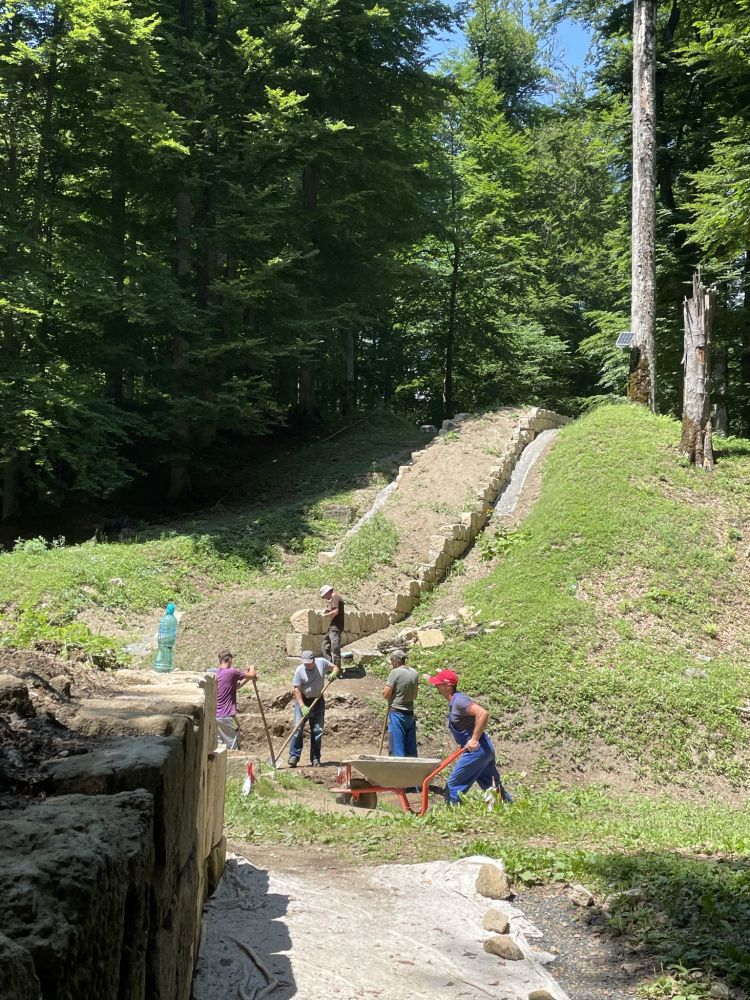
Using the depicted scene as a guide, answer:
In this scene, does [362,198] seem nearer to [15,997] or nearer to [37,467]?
[37,467]

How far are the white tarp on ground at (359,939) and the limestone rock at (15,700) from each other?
1.93m

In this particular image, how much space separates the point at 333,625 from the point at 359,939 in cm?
861

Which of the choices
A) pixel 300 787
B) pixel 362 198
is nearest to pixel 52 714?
pixel 300 787

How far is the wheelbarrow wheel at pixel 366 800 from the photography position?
31.9 ft

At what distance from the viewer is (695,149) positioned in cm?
2494

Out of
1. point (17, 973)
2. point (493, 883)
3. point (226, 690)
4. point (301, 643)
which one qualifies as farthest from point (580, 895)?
point (301, 643)

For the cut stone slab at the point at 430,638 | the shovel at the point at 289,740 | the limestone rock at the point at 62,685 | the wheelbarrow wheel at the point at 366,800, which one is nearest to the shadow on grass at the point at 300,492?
the cut stone slab at the point at 430,638

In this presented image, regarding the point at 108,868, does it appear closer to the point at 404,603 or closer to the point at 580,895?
the point at 580,895

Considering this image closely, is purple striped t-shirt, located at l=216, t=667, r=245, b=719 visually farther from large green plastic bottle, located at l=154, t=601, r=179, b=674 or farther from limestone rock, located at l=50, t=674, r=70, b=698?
limestone rock, located at l=50, t=674, r=70, b=698

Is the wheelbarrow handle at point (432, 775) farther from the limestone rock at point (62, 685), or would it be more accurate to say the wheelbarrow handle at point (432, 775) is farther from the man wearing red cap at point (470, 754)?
the limestone rock at point (62, 685)

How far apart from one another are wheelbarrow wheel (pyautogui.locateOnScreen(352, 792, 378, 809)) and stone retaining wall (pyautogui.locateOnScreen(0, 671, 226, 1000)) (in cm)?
599

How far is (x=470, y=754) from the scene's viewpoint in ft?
30.0

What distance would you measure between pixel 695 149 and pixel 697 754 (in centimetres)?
1909

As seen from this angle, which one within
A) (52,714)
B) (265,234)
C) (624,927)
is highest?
(265,234)
